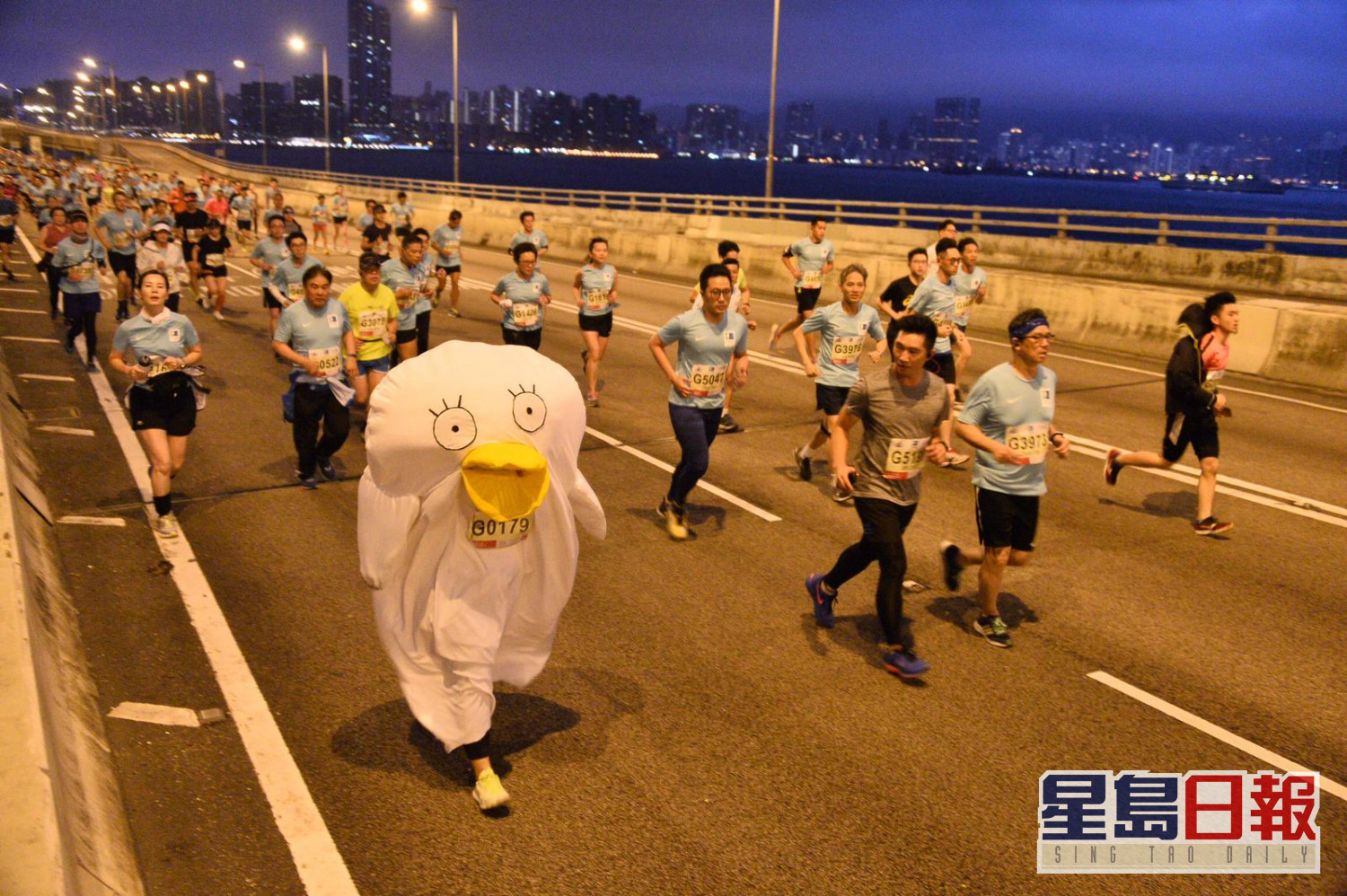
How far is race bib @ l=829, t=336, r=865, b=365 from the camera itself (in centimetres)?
976

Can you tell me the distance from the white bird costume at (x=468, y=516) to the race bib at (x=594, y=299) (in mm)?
8570

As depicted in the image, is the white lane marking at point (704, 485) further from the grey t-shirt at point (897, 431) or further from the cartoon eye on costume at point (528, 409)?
the cartoon eye on costume at point (528, 409)

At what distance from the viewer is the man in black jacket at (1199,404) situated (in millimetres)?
8766

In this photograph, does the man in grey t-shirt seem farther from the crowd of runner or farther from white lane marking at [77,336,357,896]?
white lane marking at [77,336,357,896]

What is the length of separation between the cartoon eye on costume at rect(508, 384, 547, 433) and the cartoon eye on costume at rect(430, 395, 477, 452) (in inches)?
7.2

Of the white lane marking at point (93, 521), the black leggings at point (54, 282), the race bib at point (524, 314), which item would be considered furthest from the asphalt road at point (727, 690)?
the black leggings at point (54, 282)

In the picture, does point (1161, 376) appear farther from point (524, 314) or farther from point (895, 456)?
point (895, 456)

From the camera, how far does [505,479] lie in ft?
14.0

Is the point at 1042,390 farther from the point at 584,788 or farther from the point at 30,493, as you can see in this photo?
the point at 30,493

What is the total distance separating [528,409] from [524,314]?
8.43m

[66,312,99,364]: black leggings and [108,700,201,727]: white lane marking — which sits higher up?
[66,312,99,364]: black leggings

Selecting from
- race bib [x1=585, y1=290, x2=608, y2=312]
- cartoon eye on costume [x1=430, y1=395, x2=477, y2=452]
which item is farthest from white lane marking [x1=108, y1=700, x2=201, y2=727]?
race bib [x1=585, y1=290, x2=608, y2=312]

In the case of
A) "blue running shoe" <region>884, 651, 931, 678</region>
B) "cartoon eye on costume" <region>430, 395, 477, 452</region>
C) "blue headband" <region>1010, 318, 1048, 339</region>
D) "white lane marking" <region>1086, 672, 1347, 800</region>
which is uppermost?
"blue headband" <region>1010, 318, 1048, 339</region>

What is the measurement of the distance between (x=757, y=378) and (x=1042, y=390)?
28.1 feet
